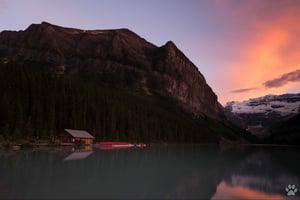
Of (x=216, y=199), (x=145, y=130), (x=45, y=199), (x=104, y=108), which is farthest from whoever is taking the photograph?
(x=145, y=130)

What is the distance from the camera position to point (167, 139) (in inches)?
7308

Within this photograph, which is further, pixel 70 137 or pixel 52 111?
pixel 52 111

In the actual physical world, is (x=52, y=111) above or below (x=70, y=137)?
above

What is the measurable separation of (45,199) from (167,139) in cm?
16811

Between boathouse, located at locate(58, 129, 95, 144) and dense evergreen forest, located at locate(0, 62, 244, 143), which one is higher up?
dense evergreen forest, located at locate(0, 62, 244, 143)

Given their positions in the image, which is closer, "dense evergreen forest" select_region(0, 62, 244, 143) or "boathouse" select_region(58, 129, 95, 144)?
"dense evergreen forest" select_region(0, 62, 244, 143)

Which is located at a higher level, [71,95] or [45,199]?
[71,95]

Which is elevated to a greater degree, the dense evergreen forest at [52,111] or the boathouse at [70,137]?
the dense evergreen forest at [52,111]

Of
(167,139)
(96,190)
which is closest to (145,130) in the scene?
(167,139)

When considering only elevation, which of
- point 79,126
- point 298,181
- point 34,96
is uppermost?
point 34,96

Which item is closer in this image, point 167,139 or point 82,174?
point 82,174

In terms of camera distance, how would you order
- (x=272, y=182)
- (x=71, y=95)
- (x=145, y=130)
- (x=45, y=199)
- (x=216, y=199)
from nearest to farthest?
(x=45, y=199) < (x=216, y=199) < (x=272, y=182) < (x=71, y=95) < (x=145, y=130)

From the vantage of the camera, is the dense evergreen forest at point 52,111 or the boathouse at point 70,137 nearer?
the dense evergreen forest at point 52,111

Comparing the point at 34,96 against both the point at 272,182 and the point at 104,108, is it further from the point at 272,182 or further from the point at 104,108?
the point at 272,182
